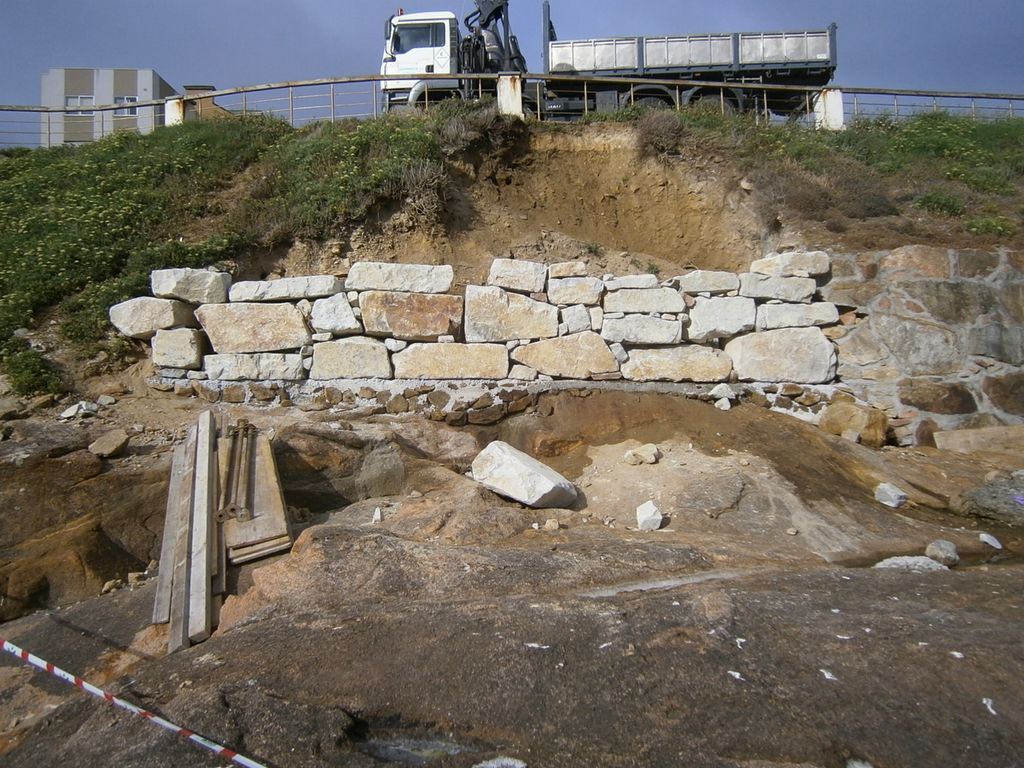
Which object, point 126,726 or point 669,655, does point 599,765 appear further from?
point 126,726

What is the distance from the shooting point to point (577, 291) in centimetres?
717

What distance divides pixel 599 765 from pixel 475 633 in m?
1.07

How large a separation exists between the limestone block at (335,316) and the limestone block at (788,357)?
176 inches

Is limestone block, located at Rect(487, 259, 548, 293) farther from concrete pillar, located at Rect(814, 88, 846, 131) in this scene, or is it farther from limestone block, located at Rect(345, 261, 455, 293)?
concrete pillar, located at Rect(814, 88, 846, 131)

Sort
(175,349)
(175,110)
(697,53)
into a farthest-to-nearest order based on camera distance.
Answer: (697,53) → (175,110) → (175,349)

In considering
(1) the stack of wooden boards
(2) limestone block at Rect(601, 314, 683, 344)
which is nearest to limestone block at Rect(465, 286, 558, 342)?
(2) limestone block at Rect(601, 314, 683, 344)

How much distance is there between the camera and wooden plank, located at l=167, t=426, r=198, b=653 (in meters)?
3.41

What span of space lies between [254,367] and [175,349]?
88 cm

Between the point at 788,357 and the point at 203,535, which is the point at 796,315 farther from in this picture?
the point at 203,535

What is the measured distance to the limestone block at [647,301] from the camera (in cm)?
711

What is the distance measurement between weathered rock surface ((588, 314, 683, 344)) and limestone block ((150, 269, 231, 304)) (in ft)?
15.0

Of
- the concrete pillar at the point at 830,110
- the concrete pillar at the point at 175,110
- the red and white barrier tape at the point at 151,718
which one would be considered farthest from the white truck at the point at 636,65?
the red and white barrier tape at the point at 151,718

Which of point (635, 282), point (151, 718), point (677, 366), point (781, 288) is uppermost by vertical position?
point (635, 282)

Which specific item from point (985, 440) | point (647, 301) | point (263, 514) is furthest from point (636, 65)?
point (263, 514)
